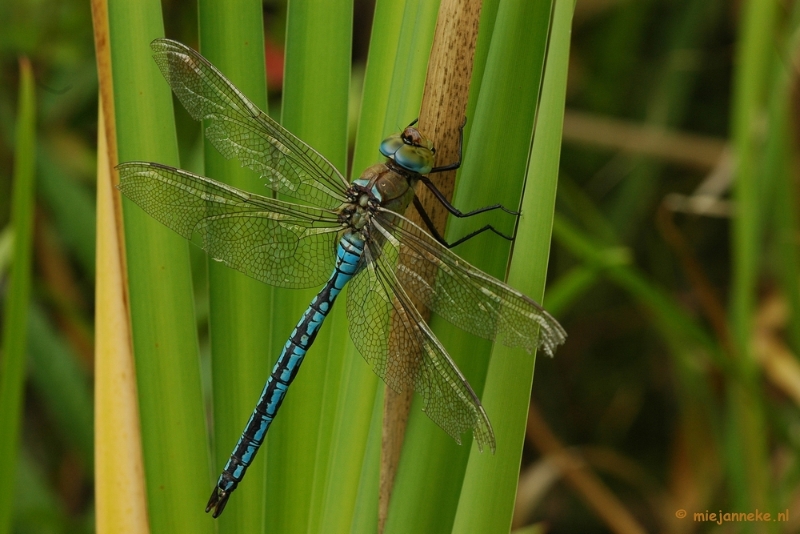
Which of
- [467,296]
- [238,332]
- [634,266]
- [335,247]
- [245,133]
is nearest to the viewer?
[467,296]

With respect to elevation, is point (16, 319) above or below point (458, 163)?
below

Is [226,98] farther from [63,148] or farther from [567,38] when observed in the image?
[63,148]

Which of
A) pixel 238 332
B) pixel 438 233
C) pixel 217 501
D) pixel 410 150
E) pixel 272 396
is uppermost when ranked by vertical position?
pixel 410 150

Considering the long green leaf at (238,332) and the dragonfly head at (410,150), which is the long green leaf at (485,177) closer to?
the dragonfly head at (410,150)

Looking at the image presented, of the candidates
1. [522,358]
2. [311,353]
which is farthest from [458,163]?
[311,353]

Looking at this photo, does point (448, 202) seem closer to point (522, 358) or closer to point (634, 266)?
point (522, 358)

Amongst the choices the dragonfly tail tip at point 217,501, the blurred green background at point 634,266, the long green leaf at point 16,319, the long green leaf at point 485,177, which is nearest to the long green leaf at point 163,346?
the dragonfly tail tip at point 217,501

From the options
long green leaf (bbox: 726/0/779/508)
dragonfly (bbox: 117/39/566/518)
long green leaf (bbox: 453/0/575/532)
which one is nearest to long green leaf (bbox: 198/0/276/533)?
dragonfly (bbox: 117/39/566/518)

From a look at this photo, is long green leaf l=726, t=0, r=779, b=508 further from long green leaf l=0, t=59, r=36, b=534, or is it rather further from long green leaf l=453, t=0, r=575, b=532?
long green leaf l=0, t=59, r=36, b=534
